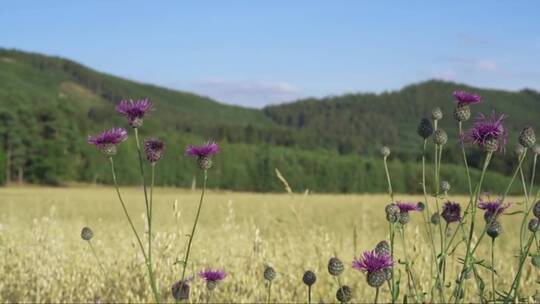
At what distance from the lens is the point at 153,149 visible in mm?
2398

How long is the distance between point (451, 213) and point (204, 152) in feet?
3.78

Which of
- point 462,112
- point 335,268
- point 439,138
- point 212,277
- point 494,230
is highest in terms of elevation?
point 462,112

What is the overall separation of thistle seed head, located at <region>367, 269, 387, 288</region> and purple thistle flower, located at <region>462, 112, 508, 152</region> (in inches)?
23.5

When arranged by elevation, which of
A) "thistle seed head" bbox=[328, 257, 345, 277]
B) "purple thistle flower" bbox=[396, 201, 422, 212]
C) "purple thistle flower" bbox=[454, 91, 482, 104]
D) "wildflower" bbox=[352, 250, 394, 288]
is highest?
"purple thistle flower" bbox=[454, 91, 482, 104]

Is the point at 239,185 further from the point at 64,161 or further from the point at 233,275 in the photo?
the point at 233,275

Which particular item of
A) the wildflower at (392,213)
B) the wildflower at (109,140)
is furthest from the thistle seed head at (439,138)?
the wildflower at (109,140)

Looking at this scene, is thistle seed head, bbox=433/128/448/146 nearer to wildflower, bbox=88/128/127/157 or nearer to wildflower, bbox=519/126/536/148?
wildflower, bbox=519/126/536/148

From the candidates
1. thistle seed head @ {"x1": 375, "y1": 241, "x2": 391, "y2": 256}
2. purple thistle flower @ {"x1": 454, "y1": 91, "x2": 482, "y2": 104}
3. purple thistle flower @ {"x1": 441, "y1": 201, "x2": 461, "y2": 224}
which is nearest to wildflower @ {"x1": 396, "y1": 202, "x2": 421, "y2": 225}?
purple thistle flower @ {"x1": 441, "y1": 201, "x2": 461, "y2": 224}

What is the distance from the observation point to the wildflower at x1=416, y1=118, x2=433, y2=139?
2.56 meters

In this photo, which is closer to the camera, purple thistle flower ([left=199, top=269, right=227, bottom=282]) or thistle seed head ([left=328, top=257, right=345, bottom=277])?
thistle seed head ([left=328, top=257, right=345, bottom=277])

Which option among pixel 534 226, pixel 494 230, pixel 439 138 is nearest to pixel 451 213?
pixel 494 230

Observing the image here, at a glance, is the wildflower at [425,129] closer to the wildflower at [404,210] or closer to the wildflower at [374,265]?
the wildflower at [404,210]

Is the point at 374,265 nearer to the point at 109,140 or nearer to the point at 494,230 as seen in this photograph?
the point at 494,230

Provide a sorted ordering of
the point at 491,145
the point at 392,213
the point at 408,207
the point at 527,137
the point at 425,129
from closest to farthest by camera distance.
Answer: the point at 491,145 < the point at 392,213 < the point at 527,137 < the point at 425,129 < the point at 408,207
